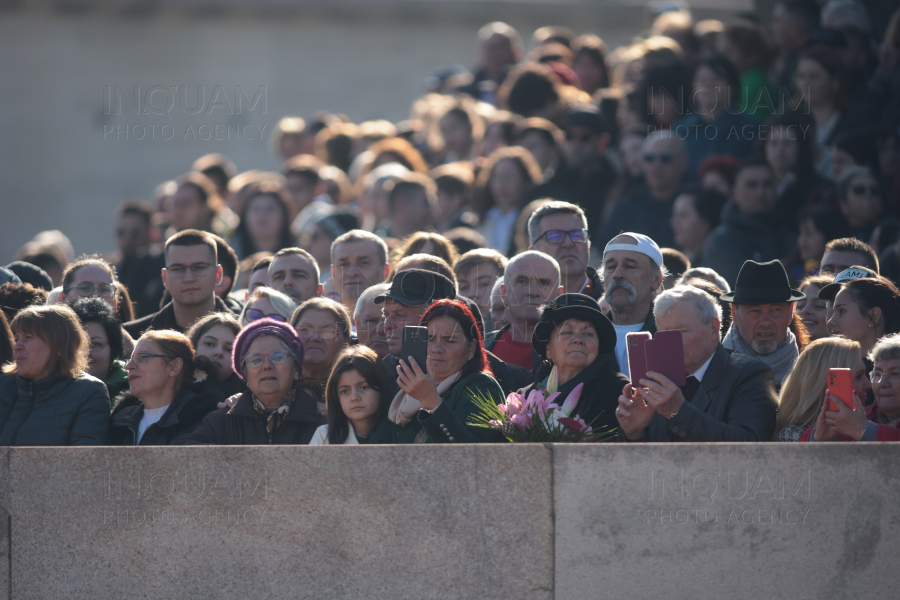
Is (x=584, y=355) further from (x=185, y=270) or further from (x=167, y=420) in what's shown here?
(x=185, y=270)

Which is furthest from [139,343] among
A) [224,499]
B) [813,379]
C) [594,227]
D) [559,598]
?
[594,227]

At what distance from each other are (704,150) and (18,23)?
A: 1476cm

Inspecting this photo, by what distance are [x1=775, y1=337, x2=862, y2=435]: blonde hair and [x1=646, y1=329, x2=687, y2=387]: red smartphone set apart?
74 centimetres

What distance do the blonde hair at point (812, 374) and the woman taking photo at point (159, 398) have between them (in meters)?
3.24

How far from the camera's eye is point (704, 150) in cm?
1076

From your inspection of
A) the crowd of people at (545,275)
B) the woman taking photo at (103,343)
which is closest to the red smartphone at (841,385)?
the crowd of people at (545,275)

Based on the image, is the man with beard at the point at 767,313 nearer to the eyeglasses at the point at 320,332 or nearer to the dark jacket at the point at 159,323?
the eyeglasses at the point at 320,332

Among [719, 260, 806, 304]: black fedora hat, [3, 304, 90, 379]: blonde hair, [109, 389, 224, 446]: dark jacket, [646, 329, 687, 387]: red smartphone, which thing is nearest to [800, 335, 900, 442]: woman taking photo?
[646, 329, 687, 387]: red smartphone

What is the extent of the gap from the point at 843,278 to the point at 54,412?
4.61 metres

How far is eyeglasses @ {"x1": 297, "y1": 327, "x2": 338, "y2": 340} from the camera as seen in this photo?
6723 mm

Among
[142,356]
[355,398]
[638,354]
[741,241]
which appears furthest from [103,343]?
[741,241]

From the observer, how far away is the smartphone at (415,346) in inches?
217

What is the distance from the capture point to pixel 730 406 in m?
5.75

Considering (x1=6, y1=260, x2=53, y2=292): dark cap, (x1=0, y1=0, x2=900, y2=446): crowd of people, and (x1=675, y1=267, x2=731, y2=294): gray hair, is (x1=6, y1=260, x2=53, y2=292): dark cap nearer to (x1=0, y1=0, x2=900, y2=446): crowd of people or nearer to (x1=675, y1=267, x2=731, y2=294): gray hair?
(x1=0, y1=0, x2=900, y2=446): crowd of people
